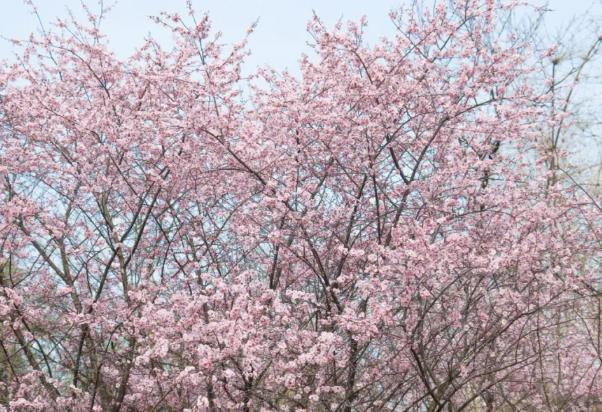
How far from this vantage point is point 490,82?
697cm

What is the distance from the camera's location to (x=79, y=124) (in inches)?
277

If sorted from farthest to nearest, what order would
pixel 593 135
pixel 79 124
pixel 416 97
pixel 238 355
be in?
pixel 593 135 < pixel 79 124 < pixel 416 97 < pixel 238 355

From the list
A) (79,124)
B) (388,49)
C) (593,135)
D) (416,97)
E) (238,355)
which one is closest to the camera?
(238,355)

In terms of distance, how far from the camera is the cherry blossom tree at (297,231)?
5707 millimetres

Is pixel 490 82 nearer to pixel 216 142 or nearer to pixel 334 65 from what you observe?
pixel 334 65

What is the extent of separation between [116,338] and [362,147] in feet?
9.82

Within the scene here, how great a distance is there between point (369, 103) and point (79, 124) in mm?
2844

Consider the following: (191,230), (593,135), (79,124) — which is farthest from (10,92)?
(593,135)

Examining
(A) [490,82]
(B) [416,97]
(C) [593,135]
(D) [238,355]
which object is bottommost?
(D) [238,355]

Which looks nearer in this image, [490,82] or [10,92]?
[490,82]

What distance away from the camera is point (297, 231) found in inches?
254

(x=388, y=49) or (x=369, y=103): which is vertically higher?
(x=388, y=49)

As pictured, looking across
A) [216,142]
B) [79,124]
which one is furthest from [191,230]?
[79,124]

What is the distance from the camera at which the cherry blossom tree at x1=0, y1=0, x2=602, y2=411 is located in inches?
225
